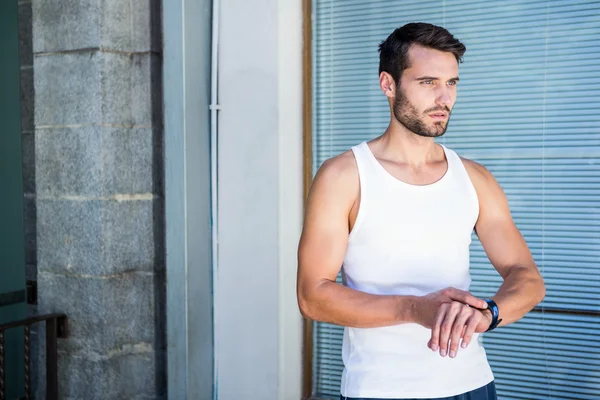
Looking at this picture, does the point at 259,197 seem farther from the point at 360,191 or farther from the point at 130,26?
the point at 360,191

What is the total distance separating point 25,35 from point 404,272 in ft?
10.1

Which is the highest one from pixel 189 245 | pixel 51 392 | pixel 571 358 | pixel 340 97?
pixel 340 97

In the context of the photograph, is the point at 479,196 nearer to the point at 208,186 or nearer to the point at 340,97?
the point at 340,97

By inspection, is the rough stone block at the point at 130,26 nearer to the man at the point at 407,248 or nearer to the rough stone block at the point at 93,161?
the rough stone block at the point at 93,161

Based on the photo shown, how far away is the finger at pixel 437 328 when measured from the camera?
6.46 feet

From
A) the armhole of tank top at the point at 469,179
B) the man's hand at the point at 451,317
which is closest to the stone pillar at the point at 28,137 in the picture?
the armhole of tank top at the point at 469,179

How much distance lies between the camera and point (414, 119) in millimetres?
2424

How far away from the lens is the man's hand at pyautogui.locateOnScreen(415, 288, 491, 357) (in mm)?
1967

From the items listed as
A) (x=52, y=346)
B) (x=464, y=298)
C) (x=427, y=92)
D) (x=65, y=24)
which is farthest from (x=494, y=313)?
(x=65, y=24)

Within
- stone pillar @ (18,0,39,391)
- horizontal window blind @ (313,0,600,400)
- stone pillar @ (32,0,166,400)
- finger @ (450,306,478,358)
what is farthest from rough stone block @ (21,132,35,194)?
finger @ (450,306,478,358)

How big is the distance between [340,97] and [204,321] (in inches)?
57.0

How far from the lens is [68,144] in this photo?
3.91m

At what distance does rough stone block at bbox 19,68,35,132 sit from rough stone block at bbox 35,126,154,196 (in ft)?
1.21

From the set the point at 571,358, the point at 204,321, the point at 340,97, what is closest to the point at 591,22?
the point at 340,97
